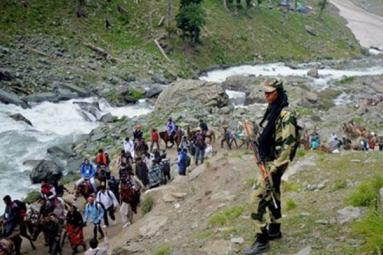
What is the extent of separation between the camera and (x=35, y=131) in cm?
3428

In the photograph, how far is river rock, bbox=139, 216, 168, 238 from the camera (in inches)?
490

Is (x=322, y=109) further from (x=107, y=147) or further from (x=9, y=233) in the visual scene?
(x=9, y=233)

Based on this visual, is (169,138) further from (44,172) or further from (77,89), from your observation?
(77,89)

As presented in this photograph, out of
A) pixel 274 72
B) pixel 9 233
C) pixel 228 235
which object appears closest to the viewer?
pixel 228 235

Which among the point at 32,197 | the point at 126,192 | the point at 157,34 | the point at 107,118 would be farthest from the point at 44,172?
the point at 157,34

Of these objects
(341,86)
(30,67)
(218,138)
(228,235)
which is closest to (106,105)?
(30,67)

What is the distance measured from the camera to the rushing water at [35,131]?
2631cm

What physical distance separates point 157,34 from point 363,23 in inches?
2899

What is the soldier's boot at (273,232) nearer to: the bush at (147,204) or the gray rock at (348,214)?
the gray rock at (348,214)

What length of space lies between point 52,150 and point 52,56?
81.7ft

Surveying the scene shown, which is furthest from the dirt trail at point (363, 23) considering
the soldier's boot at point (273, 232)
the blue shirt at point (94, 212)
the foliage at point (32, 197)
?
the soldier's boot at point (273, 232)

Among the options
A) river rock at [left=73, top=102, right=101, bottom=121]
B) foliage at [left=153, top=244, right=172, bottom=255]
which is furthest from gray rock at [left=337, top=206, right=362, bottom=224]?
river rock at [left=73, top=102, right=101, bottom=121]

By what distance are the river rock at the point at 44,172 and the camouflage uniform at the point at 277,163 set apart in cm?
1944

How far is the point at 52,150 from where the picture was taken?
30562 mm
